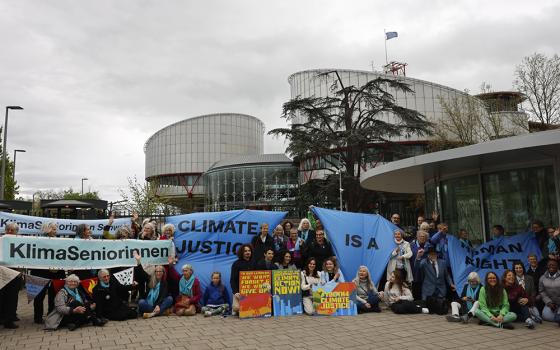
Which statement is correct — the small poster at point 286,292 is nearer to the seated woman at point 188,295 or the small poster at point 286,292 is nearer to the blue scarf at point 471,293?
the seated woman at point 188,295

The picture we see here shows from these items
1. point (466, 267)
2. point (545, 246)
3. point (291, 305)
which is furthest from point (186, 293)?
point (545, 246)

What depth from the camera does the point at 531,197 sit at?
11.0 meters

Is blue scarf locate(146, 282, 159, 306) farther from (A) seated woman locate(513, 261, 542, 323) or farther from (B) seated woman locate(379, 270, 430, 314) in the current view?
(A) seated woman locate(513, 261, 542, 323)

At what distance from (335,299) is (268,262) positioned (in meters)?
1.54

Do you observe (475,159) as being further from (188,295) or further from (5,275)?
(5,275)

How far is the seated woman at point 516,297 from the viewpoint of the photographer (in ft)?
25.5

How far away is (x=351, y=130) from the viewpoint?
28.1m

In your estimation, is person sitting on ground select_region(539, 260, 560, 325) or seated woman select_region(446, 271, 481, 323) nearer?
person sitting on ground select_region(539, 260, 560, 325)

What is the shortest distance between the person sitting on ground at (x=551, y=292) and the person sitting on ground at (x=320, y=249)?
4.06m

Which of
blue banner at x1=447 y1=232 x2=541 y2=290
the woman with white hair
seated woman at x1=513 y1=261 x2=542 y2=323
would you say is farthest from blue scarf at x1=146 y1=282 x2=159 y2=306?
seated woman at x1=513 y1=261 x2=542 y2=323

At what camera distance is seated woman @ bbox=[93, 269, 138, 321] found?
830cm

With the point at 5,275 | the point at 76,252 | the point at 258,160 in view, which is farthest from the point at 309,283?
the point at 258,160

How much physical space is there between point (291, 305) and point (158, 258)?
3.00 metres

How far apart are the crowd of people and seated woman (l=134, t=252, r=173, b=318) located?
0.8 inches
